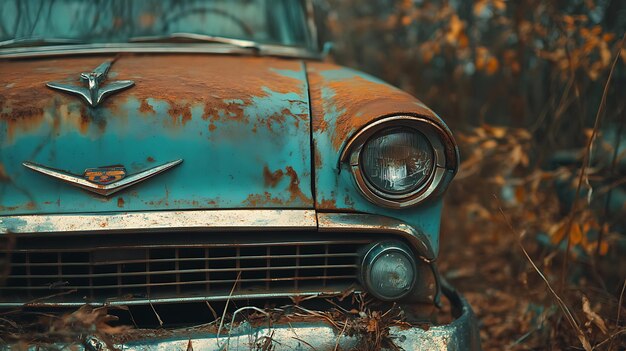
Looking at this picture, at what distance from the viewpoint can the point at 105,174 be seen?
6.58 feet

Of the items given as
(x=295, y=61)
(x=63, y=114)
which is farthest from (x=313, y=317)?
(x=295, y=61)

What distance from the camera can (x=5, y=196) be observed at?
201 cm

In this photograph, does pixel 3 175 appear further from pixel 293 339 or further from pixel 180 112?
pixel 293 339

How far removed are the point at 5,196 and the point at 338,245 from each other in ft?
3.27

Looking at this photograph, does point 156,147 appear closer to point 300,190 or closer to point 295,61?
point 300,190

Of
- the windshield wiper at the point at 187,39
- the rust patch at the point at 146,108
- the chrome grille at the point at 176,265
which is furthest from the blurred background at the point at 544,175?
the rust patch at the point at 146,108

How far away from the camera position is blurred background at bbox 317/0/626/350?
2.96 metres

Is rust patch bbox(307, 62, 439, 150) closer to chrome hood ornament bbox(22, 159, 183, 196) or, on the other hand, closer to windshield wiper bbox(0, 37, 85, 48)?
chrome hood ornament bbox(22, 159, 183, 196)

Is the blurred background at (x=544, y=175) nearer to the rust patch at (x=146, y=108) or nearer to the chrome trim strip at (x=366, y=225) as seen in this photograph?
the chrome trim strip at (x=366, y=225)

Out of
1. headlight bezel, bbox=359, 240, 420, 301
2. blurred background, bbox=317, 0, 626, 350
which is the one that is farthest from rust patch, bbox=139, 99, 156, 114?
blurred background, bbox=317, 0, 626, 350

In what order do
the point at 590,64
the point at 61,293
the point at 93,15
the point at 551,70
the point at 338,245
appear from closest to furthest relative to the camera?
the point at 61,293
the point at 338,245
the point at 93,15
the point at 590,64
the point at 551,70

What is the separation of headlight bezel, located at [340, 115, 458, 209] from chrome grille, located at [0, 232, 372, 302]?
16 cm

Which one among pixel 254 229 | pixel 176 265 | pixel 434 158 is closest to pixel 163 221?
pixel 176 265

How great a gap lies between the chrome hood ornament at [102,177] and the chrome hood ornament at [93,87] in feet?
0.68
